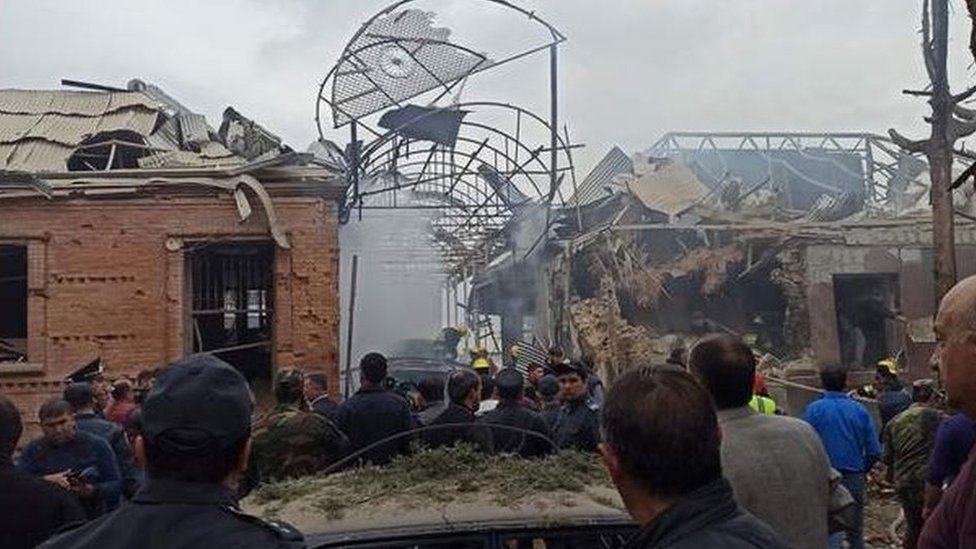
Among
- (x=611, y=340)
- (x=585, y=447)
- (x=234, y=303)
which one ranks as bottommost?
(x=585, y=447)

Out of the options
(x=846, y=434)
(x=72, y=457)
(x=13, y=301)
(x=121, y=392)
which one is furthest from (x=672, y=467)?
(x=13, y=301)

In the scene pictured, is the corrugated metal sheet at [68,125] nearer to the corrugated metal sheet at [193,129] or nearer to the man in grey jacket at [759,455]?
the corrugated metal sheet at [193,129]

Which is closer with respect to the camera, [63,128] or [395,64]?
[395,64]

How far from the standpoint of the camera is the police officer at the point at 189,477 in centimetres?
190

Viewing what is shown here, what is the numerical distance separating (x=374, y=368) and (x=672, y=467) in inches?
201

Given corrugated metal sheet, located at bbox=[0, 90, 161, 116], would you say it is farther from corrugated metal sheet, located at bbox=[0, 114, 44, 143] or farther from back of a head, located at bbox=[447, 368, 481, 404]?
back of a head, located at bbox=[447, 368, 481, 404]

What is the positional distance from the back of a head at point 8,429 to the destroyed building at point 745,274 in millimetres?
14134

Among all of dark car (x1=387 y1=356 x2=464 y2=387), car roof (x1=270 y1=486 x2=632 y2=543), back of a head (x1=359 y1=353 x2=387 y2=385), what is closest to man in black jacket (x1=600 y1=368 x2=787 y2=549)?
car roof (x1=270 y1=486 x2=632 y2=543)

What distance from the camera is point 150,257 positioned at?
43.4ft

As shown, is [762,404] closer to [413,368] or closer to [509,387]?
[509,387]

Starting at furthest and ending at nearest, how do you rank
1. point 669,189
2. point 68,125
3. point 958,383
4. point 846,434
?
point 669,189 < point 68,125 < point 846,434 < point 958,383

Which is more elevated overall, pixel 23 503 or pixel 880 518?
pixel 23 503

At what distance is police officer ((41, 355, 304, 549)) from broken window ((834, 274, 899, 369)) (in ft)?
55.8

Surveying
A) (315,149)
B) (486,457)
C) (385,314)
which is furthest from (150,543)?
(385,314)
